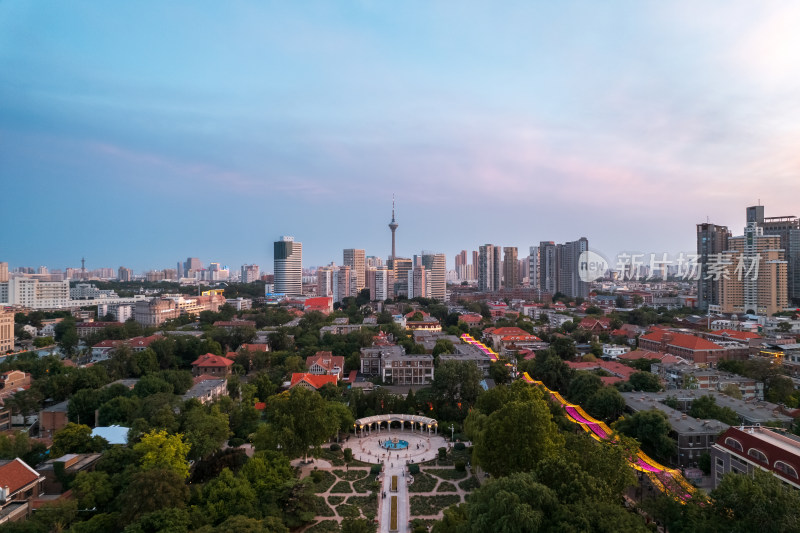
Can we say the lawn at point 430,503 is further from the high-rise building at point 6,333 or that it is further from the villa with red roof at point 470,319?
the high-rise building at point 6,333

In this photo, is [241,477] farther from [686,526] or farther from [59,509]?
[686,526]

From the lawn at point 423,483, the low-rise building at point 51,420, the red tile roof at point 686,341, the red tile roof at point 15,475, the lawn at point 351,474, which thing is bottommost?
the lawn at point 351,474

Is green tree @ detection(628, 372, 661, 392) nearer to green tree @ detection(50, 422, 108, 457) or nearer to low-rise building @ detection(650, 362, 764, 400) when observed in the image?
low-rise building @ detection(650, 362, 764, 400)

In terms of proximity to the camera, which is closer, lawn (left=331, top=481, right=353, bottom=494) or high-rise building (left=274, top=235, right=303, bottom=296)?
lawn (left=331, top=481, right=353, bottom=494)

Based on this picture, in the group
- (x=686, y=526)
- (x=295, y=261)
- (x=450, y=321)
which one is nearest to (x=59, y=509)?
(x=686, y=526)

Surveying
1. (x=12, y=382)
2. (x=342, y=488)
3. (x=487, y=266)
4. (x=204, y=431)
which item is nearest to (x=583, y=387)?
(x=342, y=488)

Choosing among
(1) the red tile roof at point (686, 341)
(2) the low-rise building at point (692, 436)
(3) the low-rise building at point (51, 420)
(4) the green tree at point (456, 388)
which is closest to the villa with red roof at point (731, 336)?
(1) the red tile roof at point (686, 341)

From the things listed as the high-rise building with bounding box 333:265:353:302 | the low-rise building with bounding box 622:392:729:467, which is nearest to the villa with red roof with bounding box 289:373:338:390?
the low-rise building with bounding box 622:392:729:467

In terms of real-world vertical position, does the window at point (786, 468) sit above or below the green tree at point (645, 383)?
above
